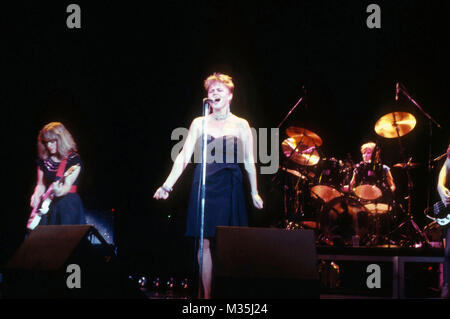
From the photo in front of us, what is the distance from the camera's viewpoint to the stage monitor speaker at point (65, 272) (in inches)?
104

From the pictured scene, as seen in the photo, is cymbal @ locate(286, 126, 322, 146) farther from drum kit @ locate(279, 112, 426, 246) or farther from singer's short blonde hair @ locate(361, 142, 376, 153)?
singer's short blonde hair @ locate(361, 142, 376, 153)

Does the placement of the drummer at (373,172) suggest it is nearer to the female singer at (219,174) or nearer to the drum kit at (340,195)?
the drum kit at (340,195)

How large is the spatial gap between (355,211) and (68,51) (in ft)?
14.3

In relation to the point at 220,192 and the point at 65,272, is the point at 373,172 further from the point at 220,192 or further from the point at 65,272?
the point at 65,272

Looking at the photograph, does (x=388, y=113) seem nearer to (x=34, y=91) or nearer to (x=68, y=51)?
(x=68, y=51)

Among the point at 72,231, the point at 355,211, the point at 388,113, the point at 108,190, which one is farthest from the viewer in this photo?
the point at 388,113

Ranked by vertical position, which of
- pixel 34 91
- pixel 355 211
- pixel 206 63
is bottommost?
pixel 355 211

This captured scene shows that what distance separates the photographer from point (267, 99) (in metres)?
5.84

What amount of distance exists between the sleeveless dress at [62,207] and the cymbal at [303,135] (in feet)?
9.75

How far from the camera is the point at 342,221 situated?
500 cm

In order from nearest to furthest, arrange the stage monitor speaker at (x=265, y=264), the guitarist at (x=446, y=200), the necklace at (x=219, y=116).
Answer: the stage monitor speaker at (x=265, y=264), the guitarist at (x=446, y=200), the necklace at (x=219, y=116)

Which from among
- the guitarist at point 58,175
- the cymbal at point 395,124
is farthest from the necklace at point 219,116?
the cymbal at point 395,124

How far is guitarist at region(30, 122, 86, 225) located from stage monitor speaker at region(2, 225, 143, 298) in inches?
72.4


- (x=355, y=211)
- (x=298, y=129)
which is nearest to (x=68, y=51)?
(x=298, y=129)
